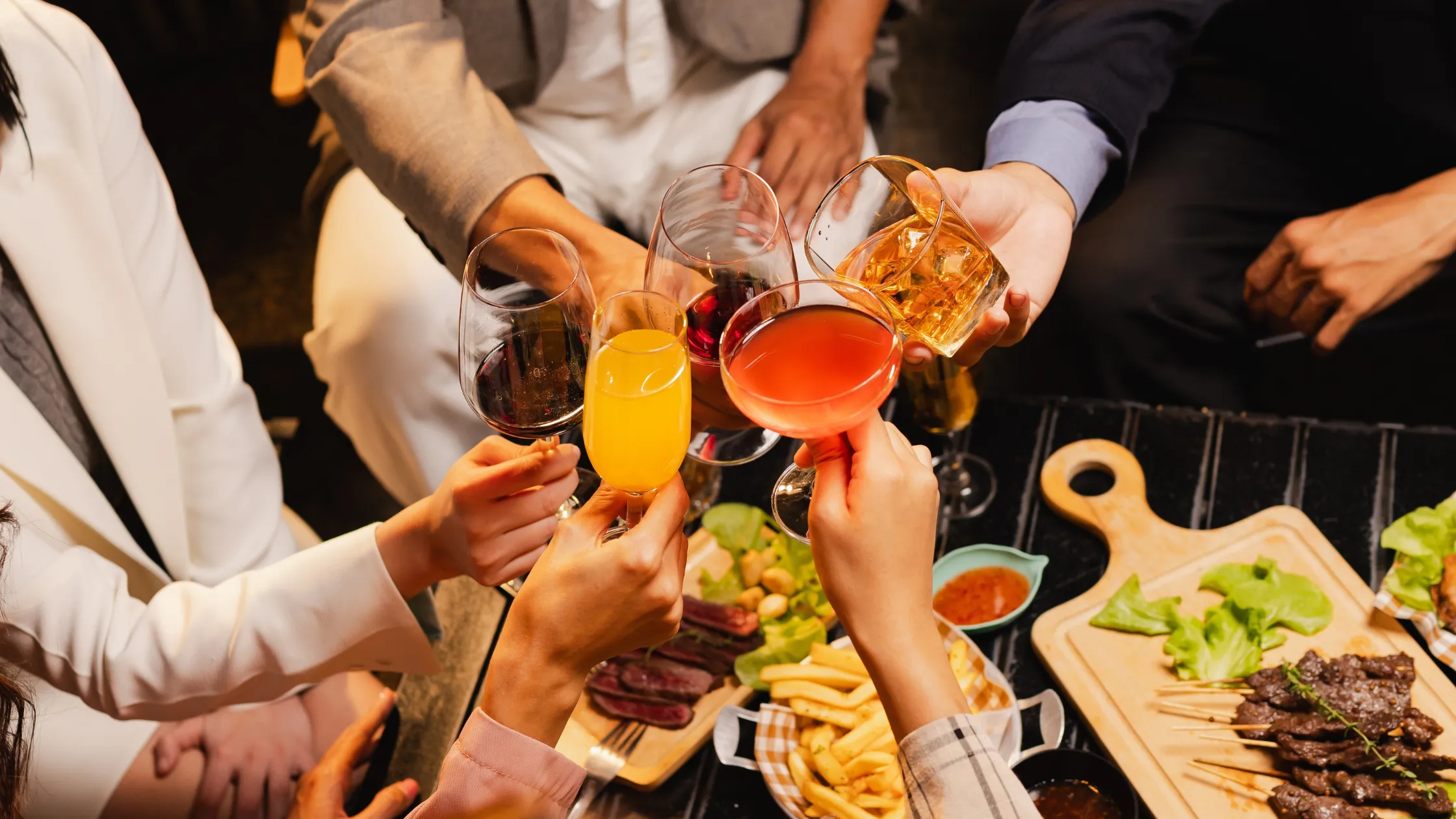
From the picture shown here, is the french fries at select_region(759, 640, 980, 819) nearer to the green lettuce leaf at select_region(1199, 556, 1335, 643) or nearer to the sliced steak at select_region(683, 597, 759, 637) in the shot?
the sliced steak at select_region(683, 597, 759, 637)

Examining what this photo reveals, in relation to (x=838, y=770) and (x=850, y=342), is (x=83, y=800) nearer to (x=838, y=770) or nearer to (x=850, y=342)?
(x=838, y=770)

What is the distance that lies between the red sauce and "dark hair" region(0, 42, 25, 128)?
1593 mm

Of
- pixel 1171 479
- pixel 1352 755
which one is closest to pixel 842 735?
pixel 1352 755

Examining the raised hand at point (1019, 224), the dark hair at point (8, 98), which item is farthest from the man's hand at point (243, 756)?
the raised hand at point (1019, 224)

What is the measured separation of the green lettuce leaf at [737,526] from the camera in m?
1.85

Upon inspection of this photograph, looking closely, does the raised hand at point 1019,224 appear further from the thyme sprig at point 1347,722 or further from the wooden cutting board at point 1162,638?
the thyme sprig at point 1347,722

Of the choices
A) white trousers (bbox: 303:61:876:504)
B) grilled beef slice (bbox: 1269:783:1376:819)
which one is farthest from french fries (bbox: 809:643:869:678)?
white trousers (bbox: 303:61:876:504)

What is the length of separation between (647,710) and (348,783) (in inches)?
20.4

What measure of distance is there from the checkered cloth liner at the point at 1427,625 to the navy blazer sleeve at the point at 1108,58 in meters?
0.93

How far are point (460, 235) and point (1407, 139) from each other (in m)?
1.99

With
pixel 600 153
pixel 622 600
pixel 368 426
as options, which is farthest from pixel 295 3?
pixel 622 600

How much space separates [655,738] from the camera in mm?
1627

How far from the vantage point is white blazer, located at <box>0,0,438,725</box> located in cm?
159

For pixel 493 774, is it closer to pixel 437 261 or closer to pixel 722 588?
pixel 722 588
